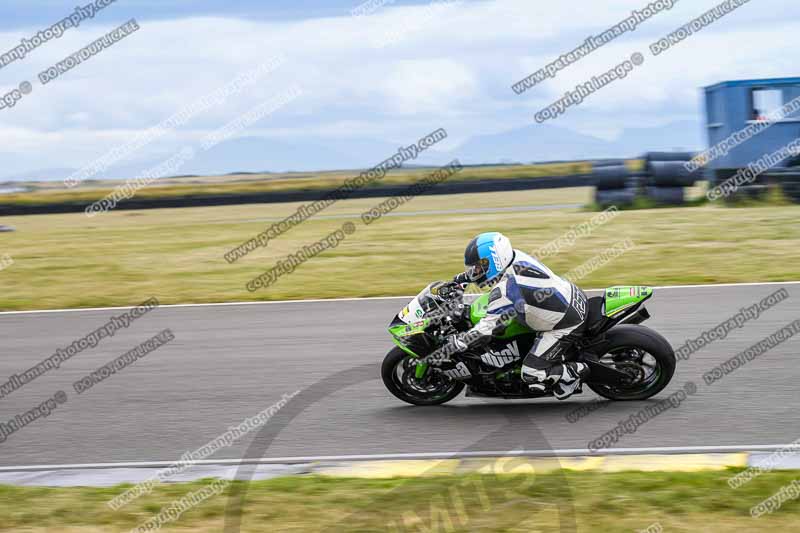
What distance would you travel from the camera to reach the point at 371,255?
17.8 m

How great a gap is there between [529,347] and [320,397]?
1.96 metres

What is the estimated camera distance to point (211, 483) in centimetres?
591

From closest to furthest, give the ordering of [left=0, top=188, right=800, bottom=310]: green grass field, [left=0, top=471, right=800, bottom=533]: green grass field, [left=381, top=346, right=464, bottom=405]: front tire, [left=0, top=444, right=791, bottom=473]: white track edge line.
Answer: [left=0, top=471, right=800, bottom=533]: green grass field < [left=0, top=444, right=791, bottom=473]: white track edge line < [left=381, top=346, right=464, bottom=405]: front tire < [left=0, top=188, right=800, bottom=310]: green grass field

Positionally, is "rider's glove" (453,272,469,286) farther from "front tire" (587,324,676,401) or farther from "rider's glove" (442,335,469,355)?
"front tire" (587,324,676,401)

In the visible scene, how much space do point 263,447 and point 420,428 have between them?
3.95ft

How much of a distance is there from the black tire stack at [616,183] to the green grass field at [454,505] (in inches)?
708

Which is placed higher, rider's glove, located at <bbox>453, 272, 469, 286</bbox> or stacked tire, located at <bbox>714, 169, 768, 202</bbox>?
rider's glove, located at <bbox>453, 272, 469, 286</bbox>

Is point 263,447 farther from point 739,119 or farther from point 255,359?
point 739,119

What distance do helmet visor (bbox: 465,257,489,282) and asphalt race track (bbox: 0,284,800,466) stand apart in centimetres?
112

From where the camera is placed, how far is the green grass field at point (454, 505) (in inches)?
193

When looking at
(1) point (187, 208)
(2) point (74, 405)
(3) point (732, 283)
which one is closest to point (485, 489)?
(2) point (74, 405)

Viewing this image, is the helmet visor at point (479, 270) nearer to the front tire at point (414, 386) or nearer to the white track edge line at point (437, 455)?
the front tire at point (414, 386)

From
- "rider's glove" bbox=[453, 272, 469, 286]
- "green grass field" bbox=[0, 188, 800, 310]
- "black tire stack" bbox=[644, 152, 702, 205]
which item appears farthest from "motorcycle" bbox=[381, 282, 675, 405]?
"black tire stack" bbox=[644, 152, 702, 205]

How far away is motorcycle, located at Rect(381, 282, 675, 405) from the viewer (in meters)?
7.34
